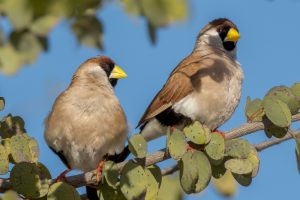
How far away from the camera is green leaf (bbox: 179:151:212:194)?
3180 millimetres

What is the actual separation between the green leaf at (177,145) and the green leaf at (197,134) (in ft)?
0.28

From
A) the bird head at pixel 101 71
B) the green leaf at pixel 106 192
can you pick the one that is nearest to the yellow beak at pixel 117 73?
the bird head at pixel 101 71

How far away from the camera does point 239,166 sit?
3.37 m

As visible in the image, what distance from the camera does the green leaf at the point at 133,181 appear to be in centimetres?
316

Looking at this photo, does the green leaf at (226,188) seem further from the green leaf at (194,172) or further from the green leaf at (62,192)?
the green leaf at (62,192)

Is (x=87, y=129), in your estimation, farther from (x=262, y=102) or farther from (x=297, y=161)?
(x=297, y=161)

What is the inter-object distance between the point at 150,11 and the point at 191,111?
132 inches

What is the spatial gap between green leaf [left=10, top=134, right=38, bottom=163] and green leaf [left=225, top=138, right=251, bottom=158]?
3.52 feet

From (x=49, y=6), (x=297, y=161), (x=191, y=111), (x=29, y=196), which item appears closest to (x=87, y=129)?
(x=191, y=111)

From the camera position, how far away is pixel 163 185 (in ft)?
11.5

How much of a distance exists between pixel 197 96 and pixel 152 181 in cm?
180

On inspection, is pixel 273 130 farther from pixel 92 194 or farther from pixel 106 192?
pixel 92 194

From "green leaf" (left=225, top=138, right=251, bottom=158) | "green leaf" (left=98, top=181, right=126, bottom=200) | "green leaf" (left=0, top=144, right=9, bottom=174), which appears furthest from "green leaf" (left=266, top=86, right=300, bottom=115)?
"green leaf" (left=0, top=144, right=9, bottom=174)

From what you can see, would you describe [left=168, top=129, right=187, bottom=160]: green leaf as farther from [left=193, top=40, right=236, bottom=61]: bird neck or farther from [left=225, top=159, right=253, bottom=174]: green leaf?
[left=193, top=40, right=236, bottom=61]: bird neck
